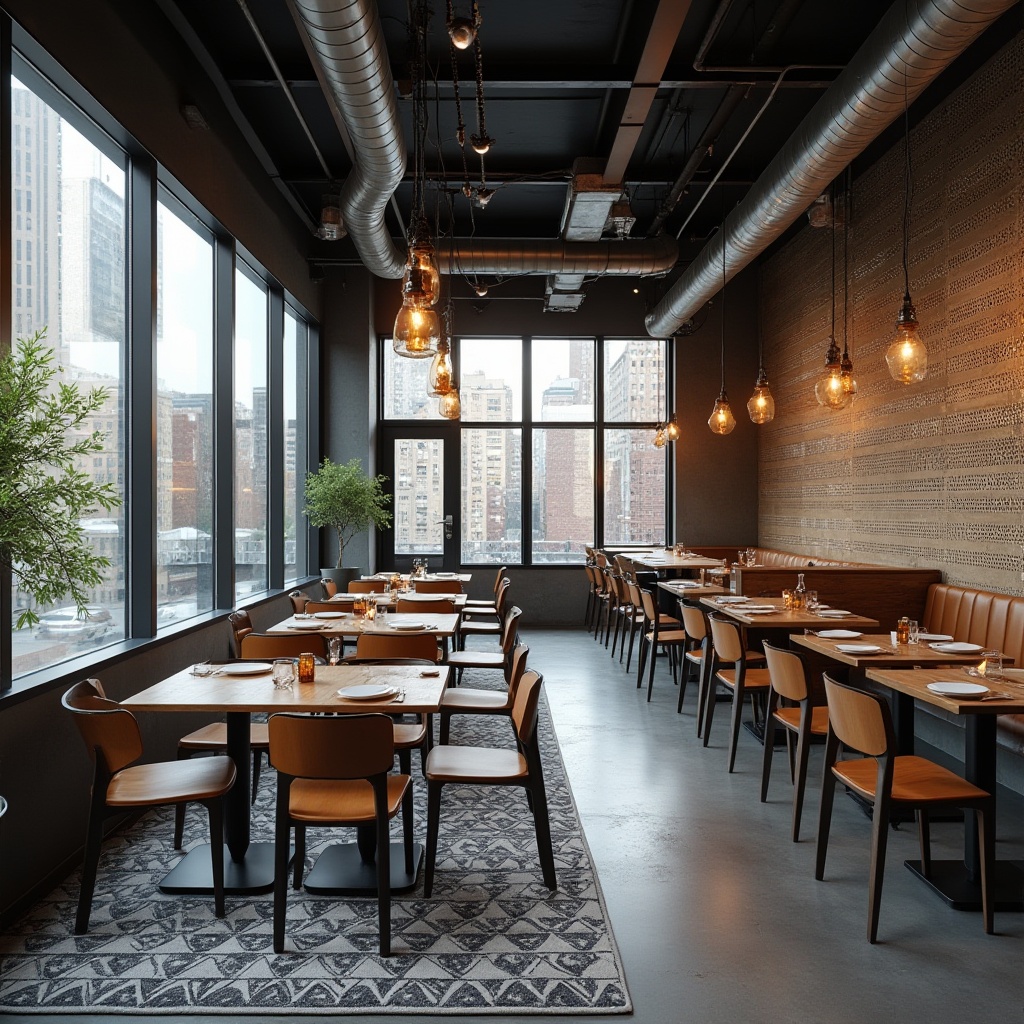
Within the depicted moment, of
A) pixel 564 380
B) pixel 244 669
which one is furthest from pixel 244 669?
pixel 564 380

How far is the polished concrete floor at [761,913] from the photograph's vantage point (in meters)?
2.66

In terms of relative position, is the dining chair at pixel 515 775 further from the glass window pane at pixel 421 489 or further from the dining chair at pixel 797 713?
the glass window pane at pixel 421 489

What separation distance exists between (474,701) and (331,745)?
1795 mm

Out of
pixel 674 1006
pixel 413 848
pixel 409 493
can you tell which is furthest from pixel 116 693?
pixel 409 493

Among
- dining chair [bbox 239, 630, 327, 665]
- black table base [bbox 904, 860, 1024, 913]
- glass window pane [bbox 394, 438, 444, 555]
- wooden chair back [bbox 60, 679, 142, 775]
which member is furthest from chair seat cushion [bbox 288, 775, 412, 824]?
glass window pane [bbox 394, 438, 444, 555]

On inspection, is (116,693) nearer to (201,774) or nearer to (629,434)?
(201,774)

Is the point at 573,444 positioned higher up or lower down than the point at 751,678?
higher up

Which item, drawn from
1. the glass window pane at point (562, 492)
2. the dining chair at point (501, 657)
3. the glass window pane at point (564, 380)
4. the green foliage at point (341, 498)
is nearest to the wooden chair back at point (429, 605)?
the dining chair at point (501, 657)

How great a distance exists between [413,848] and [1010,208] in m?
5.20

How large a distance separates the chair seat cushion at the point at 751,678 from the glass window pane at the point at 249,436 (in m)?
3.84

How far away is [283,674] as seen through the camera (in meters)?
3.56

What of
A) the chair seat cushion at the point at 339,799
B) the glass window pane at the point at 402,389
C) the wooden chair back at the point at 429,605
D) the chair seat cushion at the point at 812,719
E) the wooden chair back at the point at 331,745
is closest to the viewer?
the wooden chair back at the point at 331,745

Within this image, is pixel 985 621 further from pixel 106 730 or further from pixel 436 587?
pixel 106 730

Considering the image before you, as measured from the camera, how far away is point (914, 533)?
688 cm
